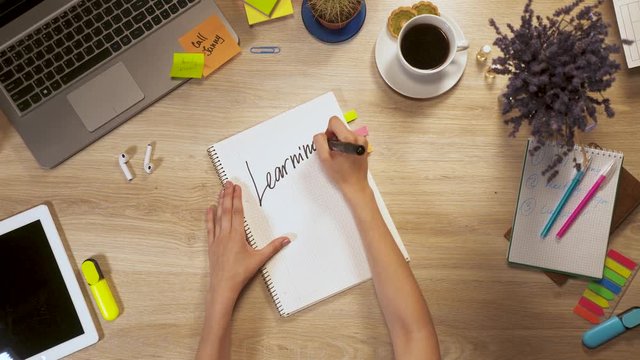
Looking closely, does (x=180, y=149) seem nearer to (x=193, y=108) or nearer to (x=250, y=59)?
(x=193, y=108)

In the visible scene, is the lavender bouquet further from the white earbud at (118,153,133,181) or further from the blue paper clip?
the white earbud at (118,153,133,181)

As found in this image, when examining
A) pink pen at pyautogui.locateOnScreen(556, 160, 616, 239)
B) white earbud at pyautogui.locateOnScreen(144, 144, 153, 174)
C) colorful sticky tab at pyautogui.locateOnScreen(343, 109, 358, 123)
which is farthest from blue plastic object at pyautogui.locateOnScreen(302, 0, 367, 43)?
pink pen at pyautogui.locateOnScreen(556, 160, 616, 239)

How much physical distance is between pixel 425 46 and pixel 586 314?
20.7 inches

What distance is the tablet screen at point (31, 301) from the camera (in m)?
0.81

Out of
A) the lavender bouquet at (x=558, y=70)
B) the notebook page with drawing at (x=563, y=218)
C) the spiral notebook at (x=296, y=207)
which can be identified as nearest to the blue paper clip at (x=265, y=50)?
the spiral notebook at (x=296, y=207)

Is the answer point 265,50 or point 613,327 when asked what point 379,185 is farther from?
point 613,327

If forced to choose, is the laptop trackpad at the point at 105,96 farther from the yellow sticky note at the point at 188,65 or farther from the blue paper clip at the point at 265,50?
the blue paper clip at the point at 265,50

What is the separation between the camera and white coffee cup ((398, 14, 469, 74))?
75cm

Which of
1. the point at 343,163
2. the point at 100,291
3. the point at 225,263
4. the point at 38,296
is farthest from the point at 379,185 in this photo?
the point at 38,296

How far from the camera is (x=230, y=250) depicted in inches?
31.8

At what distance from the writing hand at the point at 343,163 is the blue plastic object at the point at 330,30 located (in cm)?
15

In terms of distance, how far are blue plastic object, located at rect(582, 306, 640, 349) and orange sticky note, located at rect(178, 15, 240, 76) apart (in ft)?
2.55

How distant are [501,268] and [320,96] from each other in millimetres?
436

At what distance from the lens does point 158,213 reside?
85cm
